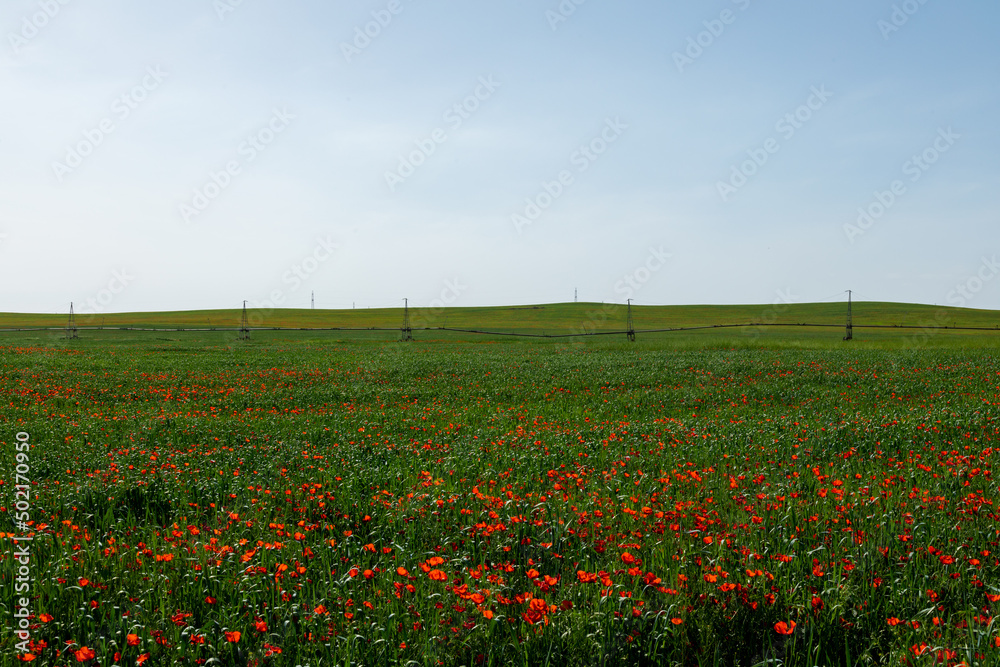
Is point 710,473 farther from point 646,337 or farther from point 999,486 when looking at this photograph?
point 646,337

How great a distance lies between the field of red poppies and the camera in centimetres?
390

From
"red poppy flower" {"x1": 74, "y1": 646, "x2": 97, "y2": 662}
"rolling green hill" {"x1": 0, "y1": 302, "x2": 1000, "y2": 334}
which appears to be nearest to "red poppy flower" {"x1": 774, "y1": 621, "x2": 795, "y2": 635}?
"red poppy flower" {"x1": 74, "y1": 646, "x2": 97, "y2": 662}

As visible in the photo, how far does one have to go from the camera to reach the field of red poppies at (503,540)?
390 centimetres

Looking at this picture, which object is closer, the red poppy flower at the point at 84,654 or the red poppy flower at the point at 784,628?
the red poppy flower at the point at 84,654

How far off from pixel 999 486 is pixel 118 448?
38.2 feet

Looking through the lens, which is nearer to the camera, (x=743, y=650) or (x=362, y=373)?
(x=743, y=650)

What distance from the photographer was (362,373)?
22.6 meters

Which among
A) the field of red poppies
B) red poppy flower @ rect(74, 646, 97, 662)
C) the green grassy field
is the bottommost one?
the field of red poppies

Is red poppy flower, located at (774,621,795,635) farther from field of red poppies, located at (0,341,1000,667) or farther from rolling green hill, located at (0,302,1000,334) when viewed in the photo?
rolling green hill, located at (0,302,1000,334)

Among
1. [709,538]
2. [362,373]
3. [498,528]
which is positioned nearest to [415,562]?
[498,528]

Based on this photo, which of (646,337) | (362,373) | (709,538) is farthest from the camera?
(646,337)

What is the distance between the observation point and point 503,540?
5566 mm

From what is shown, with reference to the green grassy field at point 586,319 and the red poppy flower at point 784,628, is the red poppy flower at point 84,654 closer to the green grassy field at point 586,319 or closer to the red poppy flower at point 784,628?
the red poppy flower at point 784,628

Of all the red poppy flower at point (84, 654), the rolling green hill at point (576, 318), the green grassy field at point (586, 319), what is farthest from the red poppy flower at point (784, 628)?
the rolling green hill at point (576, 318)
